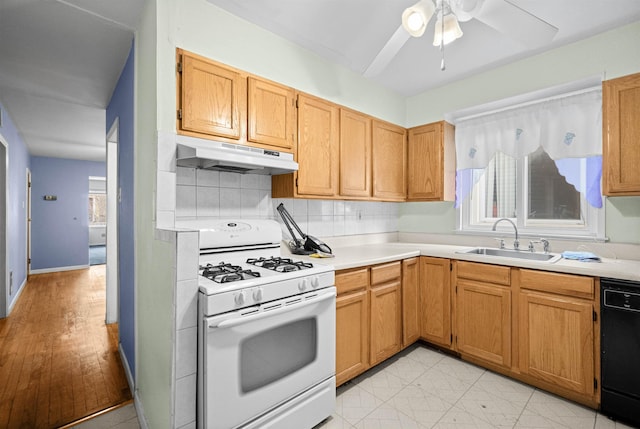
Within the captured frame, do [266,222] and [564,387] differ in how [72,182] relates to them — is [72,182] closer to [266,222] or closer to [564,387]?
[266,222]

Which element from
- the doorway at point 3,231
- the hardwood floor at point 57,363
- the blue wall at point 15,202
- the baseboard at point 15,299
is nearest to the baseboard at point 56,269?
the baseboard at point 15,299

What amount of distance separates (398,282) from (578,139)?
5.84 feet

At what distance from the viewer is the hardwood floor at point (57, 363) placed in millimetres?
1942

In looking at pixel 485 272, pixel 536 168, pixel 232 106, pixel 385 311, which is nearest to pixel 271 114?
pixel 232 106

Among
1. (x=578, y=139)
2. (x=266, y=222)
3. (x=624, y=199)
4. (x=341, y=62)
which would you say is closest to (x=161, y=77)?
(x=266, y=222)

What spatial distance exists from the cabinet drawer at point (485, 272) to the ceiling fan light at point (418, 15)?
5.57ft

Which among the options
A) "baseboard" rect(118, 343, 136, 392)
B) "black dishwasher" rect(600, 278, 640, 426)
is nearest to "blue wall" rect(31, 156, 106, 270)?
"baseboard" rect(118, 343, 136, 392)

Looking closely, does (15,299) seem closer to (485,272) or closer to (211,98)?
(211,98)

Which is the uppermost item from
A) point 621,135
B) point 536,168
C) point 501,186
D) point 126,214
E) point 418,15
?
point 418,15

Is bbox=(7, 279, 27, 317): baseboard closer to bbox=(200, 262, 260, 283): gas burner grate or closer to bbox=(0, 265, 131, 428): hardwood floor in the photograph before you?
bbox=(0, 265, 131, 428): hardwood floor

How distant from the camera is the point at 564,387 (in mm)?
1918

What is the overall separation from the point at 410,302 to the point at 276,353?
1422mm

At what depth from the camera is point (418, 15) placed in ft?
4.54

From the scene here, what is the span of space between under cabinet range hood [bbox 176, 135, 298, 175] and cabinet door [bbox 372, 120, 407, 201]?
1081 mm
